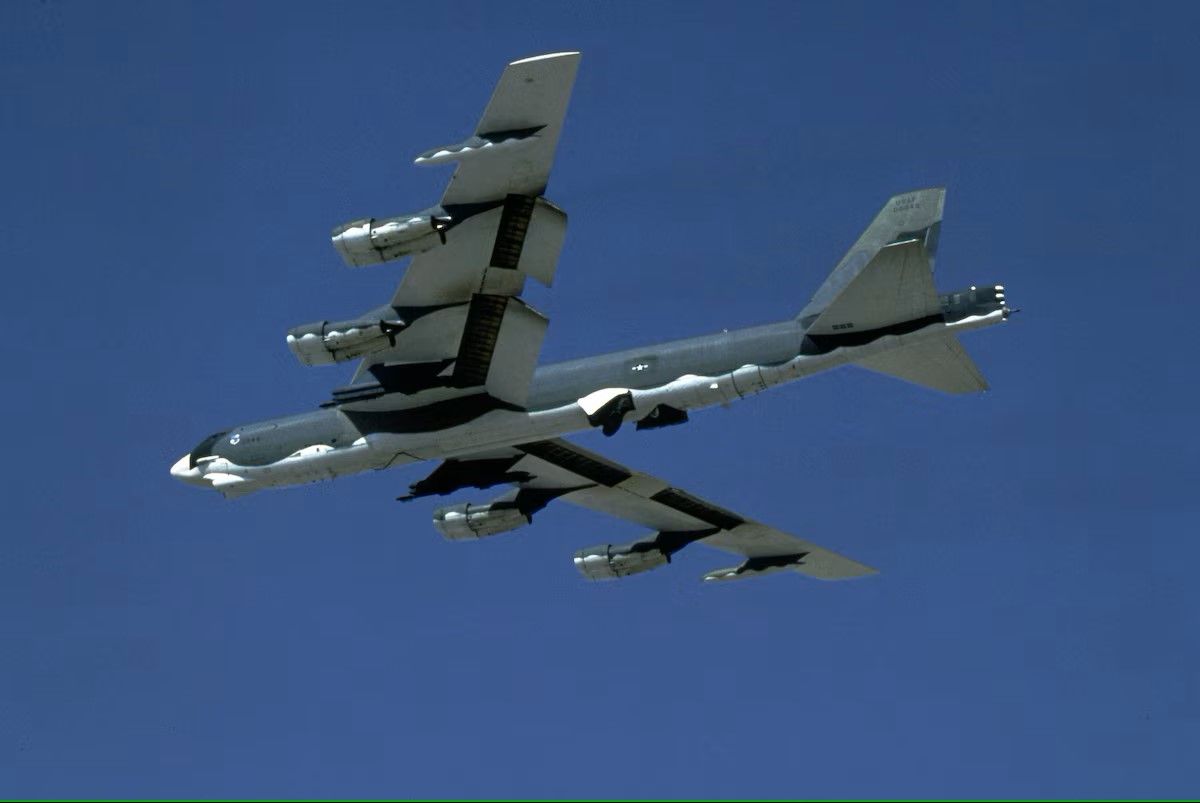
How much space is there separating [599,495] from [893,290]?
1364 cm

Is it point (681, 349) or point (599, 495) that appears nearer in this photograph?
point (681, 349)

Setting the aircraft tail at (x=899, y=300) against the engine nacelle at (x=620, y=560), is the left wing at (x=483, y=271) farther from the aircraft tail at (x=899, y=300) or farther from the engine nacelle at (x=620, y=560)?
the engine nacelle at (x=620, y=560)

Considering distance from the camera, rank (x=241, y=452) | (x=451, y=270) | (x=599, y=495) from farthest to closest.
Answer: (x=599, y=495)
(x=241, y=452)
(x=451, y=270)

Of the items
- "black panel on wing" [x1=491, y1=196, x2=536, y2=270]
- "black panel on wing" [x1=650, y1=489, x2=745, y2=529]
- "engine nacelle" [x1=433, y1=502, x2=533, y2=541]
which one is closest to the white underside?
"engine nacelle" [x1=433, y1=502, x2=533, y2=541]

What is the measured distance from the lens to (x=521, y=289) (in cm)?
5041

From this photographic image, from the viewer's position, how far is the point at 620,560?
2445 inches

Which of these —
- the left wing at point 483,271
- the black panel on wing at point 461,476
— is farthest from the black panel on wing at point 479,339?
the black panel on wing at point 461,476

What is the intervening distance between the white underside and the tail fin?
0.59 meters

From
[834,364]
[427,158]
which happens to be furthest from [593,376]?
[427,158]

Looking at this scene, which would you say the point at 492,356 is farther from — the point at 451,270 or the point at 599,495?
the point at 599,495

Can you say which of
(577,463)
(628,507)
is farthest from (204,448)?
(628,507)

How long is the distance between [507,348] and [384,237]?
5.44 metres

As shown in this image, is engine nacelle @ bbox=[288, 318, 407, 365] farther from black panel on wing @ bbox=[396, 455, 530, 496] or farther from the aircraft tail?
the aircraft tail

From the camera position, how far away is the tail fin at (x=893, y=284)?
165ft
